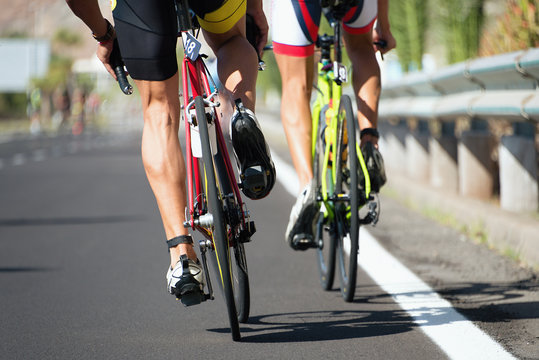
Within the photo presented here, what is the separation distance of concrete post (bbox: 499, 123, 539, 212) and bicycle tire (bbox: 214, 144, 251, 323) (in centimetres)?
287

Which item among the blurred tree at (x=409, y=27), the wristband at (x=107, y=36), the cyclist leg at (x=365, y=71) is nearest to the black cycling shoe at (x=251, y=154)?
the wristband at (x=107, y=36)

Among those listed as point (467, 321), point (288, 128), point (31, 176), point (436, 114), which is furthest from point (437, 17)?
point (467, 321)

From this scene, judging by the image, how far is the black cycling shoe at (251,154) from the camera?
4.01m

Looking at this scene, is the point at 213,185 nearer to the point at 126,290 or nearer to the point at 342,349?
the point at 342,349

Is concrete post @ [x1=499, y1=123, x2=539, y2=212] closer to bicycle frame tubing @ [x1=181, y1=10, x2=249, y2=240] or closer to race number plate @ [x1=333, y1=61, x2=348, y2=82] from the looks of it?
race number plate @ [x1=333, y1=61, x2=348, y2=82]

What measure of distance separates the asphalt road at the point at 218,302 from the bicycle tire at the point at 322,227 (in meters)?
0.11

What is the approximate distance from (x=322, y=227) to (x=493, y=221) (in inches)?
70.1

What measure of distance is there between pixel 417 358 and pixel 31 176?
12878mm

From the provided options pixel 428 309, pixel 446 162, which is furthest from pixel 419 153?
pixel 428 309

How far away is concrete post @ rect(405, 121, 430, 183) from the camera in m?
9.89

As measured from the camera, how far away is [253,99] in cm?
424

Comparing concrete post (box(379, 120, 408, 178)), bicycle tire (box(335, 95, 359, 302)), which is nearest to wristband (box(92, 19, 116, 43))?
bicycle tire (box(335, 95, 359, 302))

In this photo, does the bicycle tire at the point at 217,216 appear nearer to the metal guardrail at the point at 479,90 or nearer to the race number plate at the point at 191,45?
the race number plate at the point at 191,45

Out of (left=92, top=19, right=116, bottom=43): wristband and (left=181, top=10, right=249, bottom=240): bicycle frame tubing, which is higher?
(left=92, top=19, right=116, bottom=43): wristband
